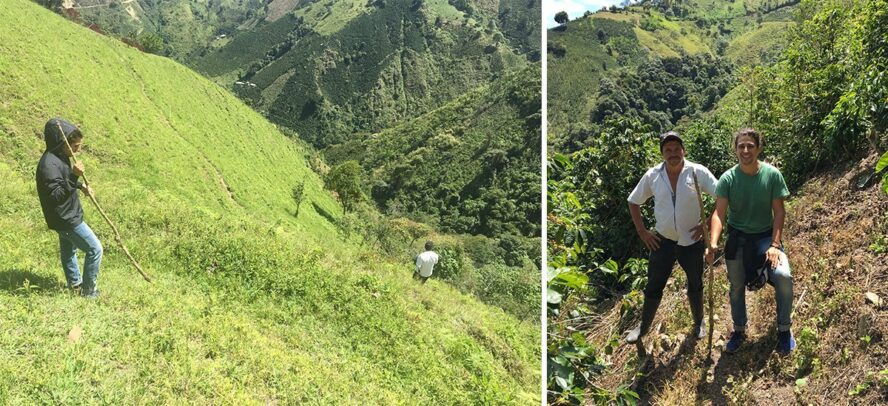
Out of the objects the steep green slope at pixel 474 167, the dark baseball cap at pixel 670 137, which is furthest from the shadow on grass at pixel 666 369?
the steep green slope at pixel 474 167

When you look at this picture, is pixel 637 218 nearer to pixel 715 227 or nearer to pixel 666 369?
pixel 715 227

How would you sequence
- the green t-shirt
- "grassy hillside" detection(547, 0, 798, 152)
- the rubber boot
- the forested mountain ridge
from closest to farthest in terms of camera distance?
the green t-shirt, the rubber boot, "grassy hillside" detection(547, 0, 798, 152), the forested mountain ridge

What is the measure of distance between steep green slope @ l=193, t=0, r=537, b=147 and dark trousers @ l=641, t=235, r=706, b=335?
96098 millimetres

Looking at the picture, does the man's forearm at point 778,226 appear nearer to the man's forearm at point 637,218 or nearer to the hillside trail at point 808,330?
the hillside trail at point 808,330

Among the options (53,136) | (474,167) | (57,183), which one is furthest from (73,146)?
(474,167)

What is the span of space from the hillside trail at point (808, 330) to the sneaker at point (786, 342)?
3cm

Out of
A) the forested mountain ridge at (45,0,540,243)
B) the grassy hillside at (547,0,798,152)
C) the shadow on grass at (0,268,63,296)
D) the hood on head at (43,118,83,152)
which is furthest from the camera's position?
the forested mountain ridge at (45,0,540,243)

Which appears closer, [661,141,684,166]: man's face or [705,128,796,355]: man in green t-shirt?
[705,128,796,355]: man in green t-shirt

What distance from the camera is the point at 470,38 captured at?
121 m

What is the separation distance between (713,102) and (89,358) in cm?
→ 8891

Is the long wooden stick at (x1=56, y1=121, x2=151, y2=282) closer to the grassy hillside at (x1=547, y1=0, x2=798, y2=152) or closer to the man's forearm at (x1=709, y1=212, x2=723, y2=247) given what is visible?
the man's forearm at (x1=709, y1=212, x2=723, y2=247)

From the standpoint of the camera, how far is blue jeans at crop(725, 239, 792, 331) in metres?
2.75

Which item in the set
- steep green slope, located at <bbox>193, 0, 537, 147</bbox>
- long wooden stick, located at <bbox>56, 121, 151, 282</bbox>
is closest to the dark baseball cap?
long wooden stick, located at <bbox>56, 121, 151, 282</bbox>

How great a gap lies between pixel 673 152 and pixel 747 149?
0.39m
